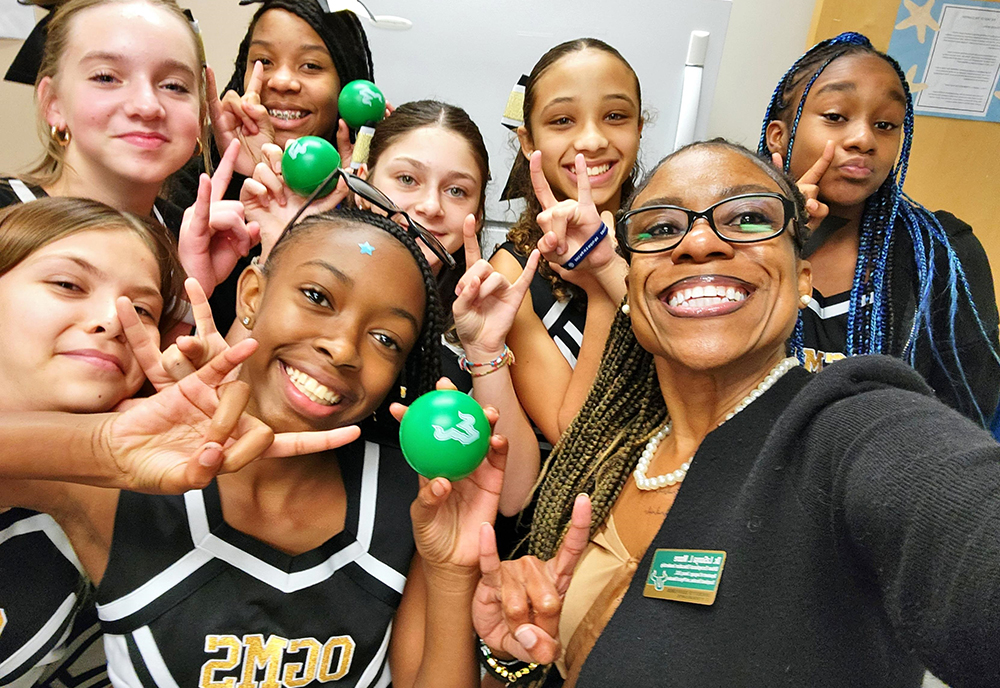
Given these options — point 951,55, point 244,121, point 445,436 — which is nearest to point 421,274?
point 445,436

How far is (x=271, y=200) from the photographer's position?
1.77m

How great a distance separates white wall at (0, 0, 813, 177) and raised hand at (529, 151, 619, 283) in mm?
1197

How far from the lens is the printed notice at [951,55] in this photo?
2932mm

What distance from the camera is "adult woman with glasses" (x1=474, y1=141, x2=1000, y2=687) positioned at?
74cm

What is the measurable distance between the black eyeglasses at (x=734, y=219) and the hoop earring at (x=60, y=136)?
55.2 inches

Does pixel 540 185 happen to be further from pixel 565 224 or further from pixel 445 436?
Result: pixel 445 436

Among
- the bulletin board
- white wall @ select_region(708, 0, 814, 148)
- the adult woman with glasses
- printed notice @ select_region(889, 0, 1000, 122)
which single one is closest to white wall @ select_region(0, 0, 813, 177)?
white wall @ select_region(708, 0, 814, 148)

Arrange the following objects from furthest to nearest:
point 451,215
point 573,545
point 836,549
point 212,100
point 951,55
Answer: point 951,55 < point 212,100 < point 451,215 < point 573,545 < point 836,549

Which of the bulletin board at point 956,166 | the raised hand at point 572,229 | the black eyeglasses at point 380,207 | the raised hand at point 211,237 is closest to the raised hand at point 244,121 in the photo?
the raised hand at point 211,237

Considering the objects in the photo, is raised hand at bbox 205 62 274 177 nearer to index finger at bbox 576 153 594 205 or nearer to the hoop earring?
the hoop earring

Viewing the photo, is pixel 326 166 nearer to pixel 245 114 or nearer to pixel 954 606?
pixel 245 114

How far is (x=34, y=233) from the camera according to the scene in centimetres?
122

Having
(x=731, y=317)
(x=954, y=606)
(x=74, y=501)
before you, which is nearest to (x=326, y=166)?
(x=74, y=501)

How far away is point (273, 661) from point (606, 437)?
0.79 meters
